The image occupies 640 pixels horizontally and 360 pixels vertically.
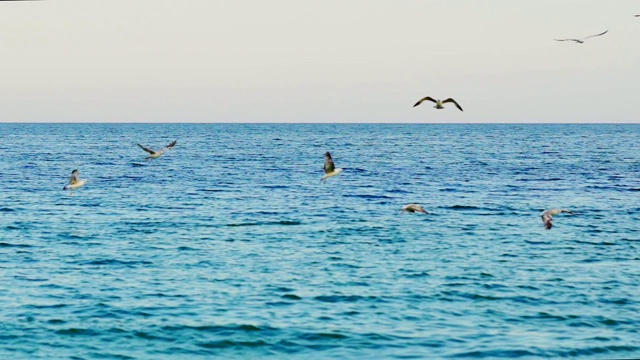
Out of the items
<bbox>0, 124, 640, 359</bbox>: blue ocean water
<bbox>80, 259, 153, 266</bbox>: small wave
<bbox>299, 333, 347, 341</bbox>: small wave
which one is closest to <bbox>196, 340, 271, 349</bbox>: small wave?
<bbox>0, 124, 640, 359</bbox>: blue ocean water

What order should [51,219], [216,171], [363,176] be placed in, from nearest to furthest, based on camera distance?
[51,219] → [363,176] → [216,171]

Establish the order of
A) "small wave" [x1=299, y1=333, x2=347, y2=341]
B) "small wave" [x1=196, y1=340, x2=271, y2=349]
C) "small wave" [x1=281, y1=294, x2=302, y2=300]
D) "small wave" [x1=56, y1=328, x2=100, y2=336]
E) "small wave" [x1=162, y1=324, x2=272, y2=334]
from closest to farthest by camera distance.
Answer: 1. "small wave" [x1=196, y1=340, x2=271, y2=349]
2. "small wave" [x1=299, y1=333, x2=347, y2=341]
3. "small wave" [x1=56, y1=328, x2=100, y2=336]
4. "small wave" [x1=162, y1=324, x2=272, y2=334]
5. "small wave" [x1=281, y1=294, x2=302, y2=300]

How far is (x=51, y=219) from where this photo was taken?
40156mm

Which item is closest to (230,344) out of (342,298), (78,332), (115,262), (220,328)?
(220,328)

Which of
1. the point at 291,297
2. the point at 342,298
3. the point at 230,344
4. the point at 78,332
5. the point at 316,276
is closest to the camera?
the point at 230,344

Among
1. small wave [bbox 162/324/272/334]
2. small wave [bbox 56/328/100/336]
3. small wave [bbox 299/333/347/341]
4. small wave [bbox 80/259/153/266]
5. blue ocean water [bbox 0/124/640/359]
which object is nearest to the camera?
blue ocean water [bbox 0/124/640/359]

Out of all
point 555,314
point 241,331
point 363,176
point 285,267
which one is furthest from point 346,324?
point 363,176

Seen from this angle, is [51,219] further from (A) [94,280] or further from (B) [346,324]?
(B) [346,324]

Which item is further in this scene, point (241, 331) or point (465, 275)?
point (465, 275)

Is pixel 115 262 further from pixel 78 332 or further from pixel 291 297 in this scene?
pixel 78 332

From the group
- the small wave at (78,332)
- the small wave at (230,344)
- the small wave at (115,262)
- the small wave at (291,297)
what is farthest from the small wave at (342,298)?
the small wave at (115,262)

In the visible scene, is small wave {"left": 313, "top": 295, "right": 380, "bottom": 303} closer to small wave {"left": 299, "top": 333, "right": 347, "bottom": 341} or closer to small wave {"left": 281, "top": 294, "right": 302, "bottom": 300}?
small wave {"left": 281, "top": 294, "right": 302, "bottom": 300}

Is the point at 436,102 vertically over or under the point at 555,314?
over

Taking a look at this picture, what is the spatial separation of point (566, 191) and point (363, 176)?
19173 millimetres
